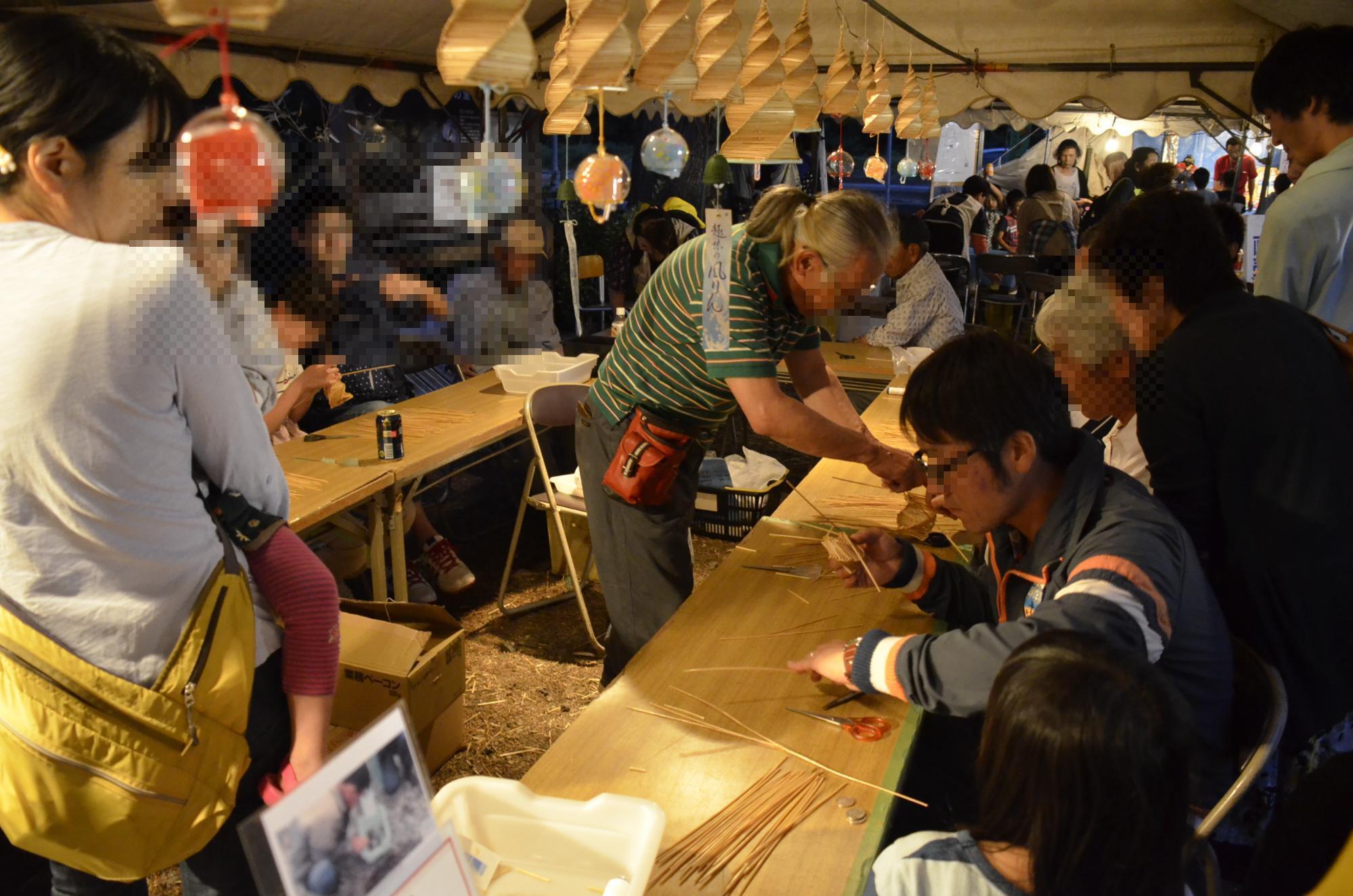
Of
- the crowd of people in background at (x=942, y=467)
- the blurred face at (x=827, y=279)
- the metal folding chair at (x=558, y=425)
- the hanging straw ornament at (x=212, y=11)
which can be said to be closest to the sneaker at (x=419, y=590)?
the metal folding chair at (x=558, y=425)

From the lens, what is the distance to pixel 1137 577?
1.35 meters

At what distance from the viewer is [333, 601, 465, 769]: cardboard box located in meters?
2.69

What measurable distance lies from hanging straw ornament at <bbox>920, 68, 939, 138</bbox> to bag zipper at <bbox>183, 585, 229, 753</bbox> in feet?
16.4

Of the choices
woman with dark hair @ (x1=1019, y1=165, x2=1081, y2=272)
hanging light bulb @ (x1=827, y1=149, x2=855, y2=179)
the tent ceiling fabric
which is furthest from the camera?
woman with dark hair @ (x1=1019, y1=165, x2=1081, y2=272)

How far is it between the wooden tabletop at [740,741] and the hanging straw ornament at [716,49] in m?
1.15

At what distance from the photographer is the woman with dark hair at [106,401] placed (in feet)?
3.32

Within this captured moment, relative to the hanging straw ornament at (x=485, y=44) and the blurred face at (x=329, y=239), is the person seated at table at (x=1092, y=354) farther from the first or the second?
the blurred face at (x=329, y=239)

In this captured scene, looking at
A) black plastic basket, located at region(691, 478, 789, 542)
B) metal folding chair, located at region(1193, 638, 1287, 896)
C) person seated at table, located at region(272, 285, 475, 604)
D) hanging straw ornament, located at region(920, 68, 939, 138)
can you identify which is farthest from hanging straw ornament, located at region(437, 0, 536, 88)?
hanging straw ornament, located at region(920, 68, 939, 138)

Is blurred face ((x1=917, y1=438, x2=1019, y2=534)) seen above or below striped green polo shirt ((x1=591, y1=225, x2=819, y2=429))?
below

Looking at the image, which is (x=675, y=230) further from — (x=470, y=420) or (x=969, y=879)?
(x=969, y=879)

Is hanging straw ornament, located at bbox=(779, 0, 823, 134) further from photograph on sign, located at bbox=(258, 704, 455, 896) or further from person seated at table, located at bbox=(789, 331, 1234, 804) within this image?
photograph on sign, located at bbox=(258, 704, 455, 896)

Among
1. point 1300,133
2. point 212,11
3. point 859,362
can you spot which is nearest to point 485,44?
point 212,11

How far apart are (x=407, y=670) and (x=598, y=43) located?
1814mm

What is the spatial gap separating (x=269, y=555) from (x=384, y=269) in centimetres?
283
